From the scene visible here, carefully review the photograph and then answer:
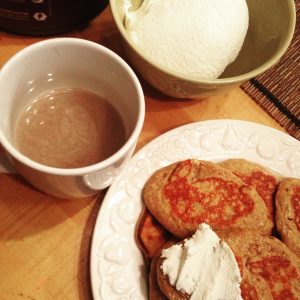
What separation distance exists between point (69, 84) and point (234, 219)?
34 centimetres

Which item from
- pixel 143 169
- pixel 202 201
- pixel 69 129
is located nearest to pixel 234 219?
pixel 202 201

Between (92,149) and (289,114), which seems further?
(289,114)

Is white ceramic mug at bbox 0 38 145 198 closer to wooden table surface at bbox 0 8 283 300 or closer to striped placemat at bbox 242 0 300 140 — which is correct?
wooden table surface at bbox 0 8 283 300

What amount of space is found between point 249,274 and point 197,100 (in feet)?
1.14

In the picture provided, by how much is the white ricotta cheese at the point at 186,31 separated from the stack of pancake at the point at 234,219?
0.56 feet

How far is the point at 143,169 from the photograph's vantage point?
688 millimetres

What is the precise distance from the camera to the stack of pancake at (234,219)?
615mm

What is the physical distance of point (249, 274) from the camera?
1.99ft

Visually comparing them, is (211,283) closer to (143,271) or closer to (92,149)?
(143,271)

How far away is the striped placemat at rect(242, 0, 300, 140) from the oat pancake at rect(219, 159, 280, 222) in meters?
0.14

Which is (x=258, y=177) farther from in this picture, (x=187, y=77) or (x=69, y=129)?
(x=69, y=129)

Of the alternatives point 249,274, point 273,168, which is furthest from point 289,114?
point 249,274

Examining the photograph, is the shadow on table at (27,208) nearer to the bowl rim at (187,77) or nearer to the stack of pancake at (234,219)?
the stack of pancake at (234,219)

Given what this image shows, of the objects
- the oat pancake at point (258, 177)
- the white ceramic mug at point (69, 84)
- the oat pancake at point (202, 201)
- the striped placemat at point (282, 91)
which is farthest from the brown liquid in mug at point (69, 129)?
the striped placemat at point (282, 91)
